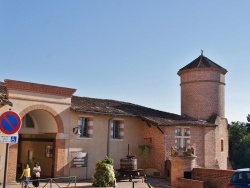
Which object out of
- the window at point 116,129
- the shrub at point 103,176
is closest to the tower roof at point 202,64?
the window at point 116,129

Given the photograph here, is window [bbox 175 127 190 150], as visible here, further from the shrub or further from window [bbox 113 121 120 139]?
the shrub

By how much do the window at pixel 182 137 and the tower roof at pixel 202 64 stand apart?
7.07m

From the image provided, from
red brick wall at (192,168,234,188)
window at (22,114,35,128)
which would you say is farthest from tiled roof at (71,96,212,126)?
red brick wall at (192,168,234,188)

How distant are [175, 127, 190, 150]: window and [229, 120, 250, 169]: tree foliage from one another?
779 inches

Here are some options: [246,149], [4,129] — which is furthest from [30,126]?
[246,149]

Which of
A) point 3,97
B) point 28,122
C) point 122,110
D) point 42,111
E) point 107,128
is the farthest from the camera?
point 122,110

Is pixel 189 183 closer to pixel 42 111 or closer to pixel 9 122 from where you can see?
pixel 42 111

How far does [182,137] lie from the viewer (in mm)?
26344

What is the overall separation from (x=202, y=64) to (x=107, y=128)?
1209 centimetres

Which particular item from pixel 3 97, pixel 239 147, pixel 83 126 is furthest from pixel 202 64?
pixel 239 147

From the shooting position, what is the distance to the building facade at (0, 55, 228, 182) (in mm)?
20609

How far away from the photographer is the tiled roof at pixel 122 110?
23.2 m

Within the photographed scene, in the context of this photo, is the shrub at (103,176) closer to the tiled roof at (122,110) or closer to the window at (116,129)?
the tiled roof at (122,110)

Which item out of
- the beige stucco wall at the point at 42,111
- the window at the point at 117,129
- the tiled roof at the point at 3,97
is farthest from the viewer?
the window at the point at 117,129
